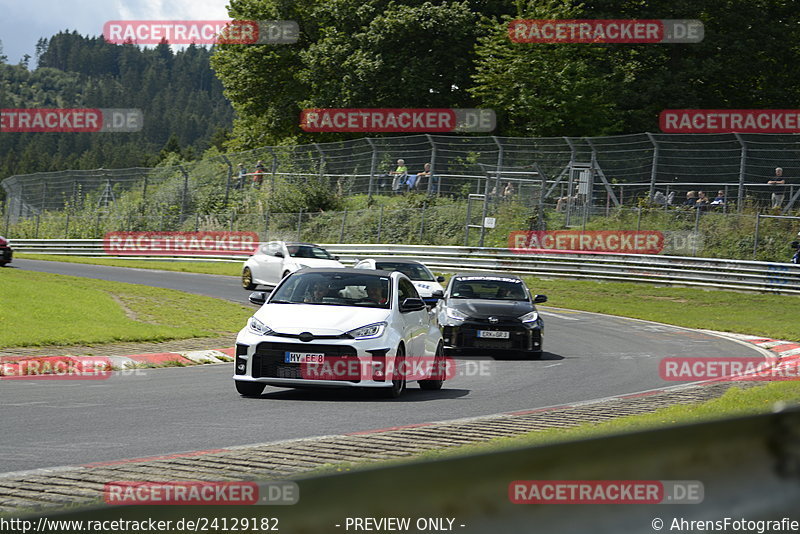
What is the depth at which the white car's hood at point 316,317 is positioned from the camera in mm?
11422

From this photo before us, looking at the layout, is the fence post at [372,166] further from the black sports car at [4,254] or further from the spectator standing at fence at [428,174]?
the black sports car at [4,254]

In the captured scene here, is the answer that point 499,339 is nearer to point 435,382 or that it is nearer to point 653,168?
point 435,382

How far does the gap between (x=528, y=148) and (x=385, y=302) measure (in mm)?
25662

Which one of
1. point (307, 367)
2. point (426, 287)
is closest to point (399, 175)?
point (426, 287)

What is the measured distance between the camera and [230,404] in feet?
35.6

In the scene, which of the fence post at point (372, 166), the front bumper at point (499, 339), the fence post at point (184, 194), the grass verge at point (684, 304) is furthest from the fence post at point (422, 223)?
the front bumper at point (499, 339)

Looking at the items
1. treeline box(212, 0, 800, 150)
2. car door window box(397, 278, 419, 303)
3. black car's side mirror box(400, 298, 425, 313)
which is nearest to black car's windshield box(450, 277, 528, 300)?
car door window box(397, 278, 419, 303)

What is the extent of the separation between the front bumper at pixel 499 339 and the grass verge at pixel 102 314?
431 centimetres

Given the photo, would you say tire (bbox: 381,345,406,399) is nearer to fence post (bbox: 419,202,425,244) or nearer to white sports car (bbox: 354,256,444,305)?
white sports car (bbox: 354,256,444,305)

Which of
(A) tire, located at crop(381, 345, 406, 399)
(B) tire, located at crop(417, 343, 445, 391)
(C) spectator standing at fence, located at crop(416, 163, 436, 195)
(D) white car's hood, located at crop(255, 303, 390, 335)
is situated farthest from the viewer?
(C) spectator standing at fence, located at crop(416, 163, 436, 195)

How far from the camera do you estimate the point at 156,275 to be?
3462 cm

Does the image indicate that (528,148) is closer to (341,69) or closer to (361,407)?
(341,69)

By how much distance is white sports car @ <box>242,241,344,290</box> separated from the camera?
29.8m

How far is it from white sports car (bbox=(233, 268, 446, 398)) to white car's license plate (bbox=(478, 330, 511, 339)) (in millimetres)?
4617
